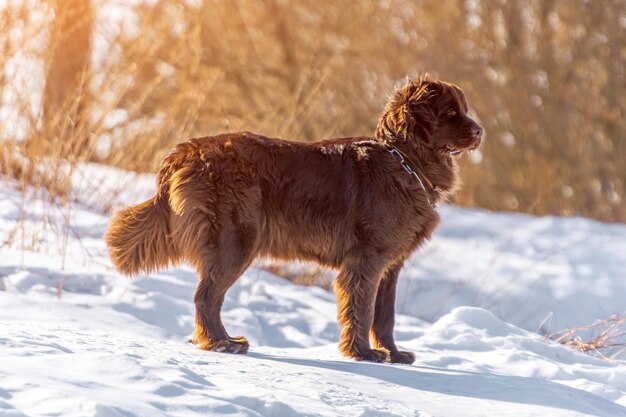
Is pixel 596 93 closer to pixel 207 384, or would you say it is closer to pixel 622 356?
pixel 622 356

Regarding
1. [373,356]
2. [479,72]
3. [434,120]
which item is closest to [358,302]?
[373,356]

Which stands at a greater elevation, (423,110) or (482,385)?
(423,110)

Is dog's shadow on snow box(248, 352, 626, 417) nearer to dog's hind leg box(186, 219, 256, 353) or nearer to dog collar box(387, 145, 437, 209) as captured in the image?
dog's hind leg box(186, 219, 256, 353)

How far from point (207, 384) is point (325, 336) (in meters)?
2.91

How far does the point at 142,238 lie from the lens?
4535 millimetres

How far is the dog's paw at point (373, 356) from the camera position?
4.64 meters

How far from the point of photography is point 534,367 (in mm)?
5047

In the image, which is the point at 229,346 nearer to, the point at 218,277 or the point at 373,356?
the point at 218,277

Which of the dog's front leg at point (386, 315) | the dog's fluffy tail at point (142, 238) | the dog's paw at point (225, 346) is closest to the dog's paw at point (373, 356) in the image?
the dog's front leg at point (386, 315)

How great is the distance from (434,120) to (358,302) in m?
1.00

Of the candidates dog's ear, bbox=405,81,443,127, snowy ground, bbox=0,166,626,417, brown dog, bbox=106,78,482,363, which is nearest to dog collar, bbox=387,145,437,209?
brown dog, bbox=106,78,482,363

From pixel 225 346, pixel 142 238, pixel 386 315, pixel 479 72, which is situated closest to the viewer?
pixel 225 346

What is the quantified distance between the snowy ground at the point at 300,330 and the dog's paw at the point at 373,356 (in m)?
0.20

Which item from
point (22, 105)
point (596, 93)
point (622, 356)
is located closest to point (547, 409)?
point (622, 356)
